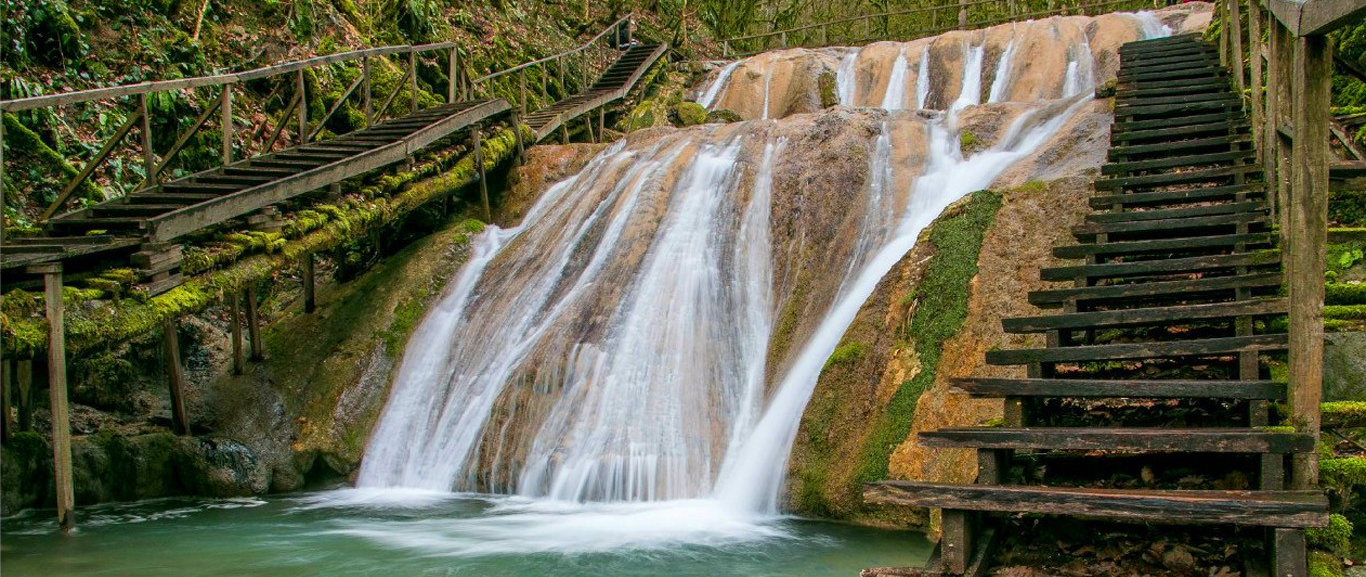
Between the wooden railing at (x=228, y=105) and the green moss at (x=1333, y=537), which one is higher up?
the wooden railing at (x=228, y=105)

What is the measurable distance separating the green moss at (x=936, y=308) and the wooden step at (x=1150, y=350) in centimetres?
200

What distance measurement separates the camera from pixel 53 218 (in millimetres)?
8766

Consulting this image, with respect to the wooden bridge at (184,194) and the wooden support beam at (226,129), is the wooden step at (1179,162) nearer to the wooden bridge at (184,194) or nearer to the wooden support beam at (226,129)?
the wooden bridge at (184,194)

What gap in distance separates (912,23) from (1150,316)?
3070cm

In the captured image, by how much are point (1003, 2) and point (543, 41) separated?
1468 cm

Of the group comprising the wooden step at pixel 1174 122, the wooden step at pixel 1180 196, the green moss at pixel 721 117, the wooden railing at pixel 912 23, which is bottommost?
the wooden step at pixel 1180 196

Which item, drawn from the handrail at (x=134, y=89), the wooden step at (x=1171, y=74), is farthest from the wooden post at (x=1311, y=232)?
the handrail at (x=134, y=89)

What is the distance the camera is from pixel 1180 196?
8141 mm

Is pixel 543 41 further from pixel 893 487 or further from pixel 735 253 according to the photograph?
pixel 893 487

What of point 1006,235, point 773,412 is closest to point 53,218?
point 773,412

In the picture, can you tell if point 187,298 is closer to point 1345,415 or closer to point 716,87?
point 1345,415

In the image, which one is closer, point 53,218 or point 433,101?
point 53,218

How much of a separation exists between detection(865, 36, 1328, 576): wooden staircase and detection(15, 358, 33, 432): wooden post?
318 inches

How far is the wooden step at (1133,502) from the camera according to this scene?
400 centimetres
